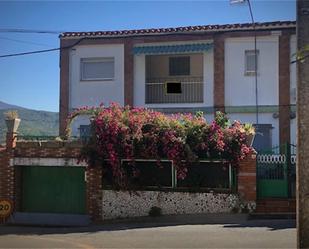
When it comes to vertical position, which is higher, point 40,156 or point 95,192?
point 40,156

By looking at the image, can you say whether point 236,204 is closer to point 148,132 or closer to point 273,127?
point 148,132

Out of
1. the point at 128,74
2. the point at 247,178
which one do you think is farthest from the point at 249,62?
the point at 247,178

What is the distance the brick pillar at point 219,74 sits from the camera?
938 inches

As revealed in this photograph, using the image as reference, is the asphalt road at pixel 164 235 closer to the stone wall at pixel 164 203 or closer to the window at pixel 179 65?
the stone wall at pixel 164 203

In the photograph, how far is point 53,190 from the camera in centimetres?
1833

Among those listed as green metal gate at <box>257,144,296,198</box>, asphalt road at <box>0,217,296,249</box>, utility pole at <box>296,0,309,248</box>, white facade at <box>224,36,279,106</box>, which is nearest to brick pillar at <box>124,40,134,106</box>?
white facade at <box>224,36,279,106</box>

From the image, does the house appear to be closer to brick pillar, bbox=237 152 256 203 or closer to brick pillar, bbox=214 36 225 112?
brick pillar, bbox=214 36 225 112

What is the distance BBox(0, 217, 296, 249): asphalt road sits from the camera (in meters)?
11.9

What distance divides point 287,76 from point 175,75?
18.1ft

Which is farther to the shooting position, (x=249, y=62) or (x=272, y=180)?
(x=249, y=62)

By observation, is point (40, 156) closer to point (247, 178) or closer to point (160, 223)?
point (160, 223)

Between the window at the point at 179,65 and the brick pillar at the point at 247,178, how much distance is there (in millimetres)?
9830

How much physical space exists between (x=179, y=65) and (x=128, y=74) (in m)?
2.65

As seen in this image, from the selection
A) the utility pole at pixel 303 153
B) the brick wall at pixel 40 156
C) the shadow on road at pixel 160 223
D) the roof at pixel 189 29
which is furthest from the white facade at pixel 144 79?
the utility pole at pixel 303 153
